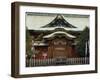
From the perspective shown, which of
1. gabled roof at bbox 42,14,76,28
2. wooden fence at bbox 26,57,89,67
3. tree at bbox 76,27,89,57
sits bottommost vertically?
wooden fence at bbox 26,57,89,67

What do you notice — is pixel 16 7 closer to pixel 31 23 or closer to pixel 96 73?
pixel 31 23

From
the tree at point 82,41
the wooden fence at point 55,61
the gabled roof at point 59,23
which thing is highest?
the gabled roof at point 59,23

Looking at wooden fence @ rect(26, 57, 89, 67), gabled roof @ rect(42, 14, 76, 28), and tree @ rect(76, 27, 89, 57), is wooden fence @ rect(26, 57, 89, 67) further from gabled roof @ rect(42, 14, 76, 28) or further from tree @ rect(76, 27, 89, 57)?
gabled roof @ rect(42, 14, 76, 28)

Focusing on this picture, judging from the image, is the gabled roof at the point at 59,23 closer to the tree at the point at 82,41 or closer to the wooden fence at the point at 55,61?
the tree at the point at 82,41

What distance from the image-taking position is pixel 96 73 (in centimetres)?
204

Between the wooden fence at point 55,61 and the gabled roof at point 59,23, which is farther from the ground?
the gabled roof at point 59,23

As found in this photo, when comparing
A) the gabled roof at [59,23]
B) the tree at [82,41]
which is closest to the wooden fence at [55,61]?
the tree at [82,41]

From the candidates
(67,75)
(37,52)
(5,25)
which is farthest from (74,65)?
(5,25)

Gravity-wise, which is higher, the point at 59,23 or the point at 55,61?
the point at 59,23

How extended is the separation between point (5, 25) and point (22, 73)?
0.37 meters

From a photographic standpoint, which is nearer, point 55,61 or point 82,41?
point 55,61

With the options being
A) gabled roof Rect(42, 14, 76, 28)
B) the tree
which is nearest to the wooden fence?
the tree

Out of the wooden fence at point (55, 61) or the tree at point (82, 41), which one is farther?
the tree at point (82, 41)

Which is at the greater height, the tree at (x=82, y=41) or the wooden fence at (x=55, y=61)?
the tree at (x=82, y=41)
